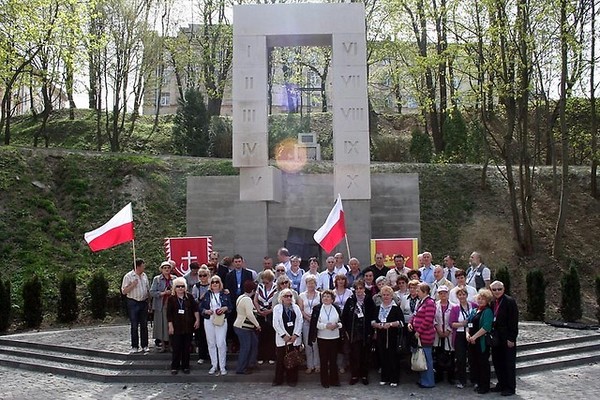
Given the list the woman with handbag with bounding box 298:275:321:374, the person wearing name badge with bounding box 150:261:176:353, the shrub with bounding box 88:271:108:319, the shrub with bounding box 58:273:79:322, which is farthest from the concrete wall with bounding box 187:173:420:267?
the woman with handbag with bounding box 298:275:321:374

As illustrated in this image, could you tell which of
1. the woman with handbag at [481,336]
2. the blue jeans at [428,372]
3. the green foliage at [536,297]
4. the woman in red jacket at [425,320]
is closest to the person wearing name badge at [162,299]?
the woman in red jacket at [425,320]

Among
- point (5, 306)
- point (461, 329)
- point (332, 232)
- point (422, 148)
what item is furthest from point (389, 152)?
point (461, 329)

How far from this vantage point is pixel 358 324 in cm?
959

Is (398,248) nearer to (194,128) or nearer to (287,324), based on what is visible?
(287,324)

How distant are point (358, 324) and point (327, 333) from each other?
545mm

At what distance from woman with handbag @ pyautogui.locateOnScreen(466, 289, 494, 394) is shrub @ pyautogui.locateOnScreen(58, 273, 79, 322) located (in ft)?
38.1

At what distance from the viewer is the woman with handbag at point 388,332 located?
948cm

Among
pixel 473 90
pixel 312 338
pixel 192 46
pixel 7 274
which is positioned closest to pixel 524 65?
pixel 473 90

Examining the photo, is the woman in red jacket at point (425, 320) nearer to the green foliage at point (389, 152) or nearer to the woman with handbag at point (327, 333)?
the woman with handbag at point (327, 333)

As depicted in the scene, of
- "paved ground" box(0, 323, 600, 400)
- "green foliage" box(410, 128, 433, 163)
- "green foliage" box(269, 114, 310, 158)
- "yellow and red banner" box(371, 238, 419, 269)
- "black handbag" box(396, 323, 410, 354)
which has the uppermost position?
"green foliage" box(269, 114, 310, 158)

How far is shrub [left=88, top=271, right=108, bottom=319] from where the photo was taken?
1705 cm

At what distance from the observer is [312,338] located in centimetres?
955

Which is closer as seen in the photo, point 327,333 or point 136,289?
point 327,333

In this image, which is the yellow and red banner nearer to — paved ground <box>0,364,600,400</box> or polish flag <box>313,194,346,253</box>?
polish flag <box>313,194,346,253</box>
